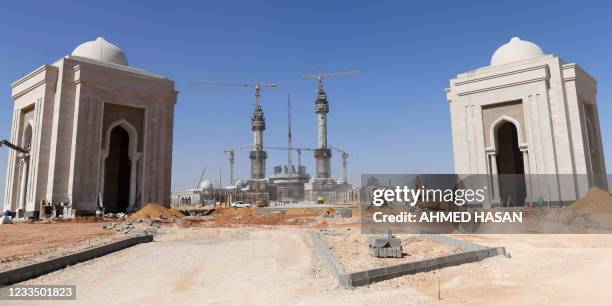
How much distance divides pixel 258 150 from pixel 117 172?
72.4m

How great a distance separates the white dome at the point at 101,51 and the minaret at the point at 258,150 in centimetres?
7017

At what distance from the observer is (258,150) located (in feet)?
331

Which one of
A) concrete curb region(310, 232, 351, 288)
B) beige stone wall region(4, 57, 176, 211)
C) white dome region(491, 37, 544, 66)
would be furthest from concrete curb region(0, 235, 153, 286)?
white dome region(491, 37, 544, 66)

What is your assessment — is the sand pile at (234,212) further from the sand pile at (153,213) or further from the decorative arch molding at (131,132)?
the decorative arch molding at (131,132)

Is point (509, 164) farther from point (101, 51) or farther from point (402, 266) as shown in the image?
point (101, 51)

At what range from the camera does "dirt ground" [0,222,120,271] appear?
9.70m

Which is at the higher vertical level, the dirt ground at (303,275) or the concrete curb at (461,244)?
the concrete curb at (461,244)

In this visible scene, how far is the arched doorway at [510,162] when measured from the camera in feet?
86.3

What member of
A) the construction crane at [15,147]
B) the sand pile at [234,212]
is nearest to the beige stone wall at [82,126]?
the construction crane at [15,147]

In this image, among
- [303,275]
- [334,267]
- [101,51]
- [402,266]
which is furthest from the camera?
[101,51]

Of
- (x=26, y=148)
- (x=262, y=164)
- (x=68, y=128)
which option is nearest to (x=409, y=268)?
(x=68, y=128)

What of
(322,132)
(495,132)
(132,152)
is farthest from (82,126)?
(322,132)

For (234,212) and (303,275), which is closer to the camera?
(303,275)

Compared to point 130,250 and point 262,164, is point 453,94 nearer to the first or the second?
point 130,250
